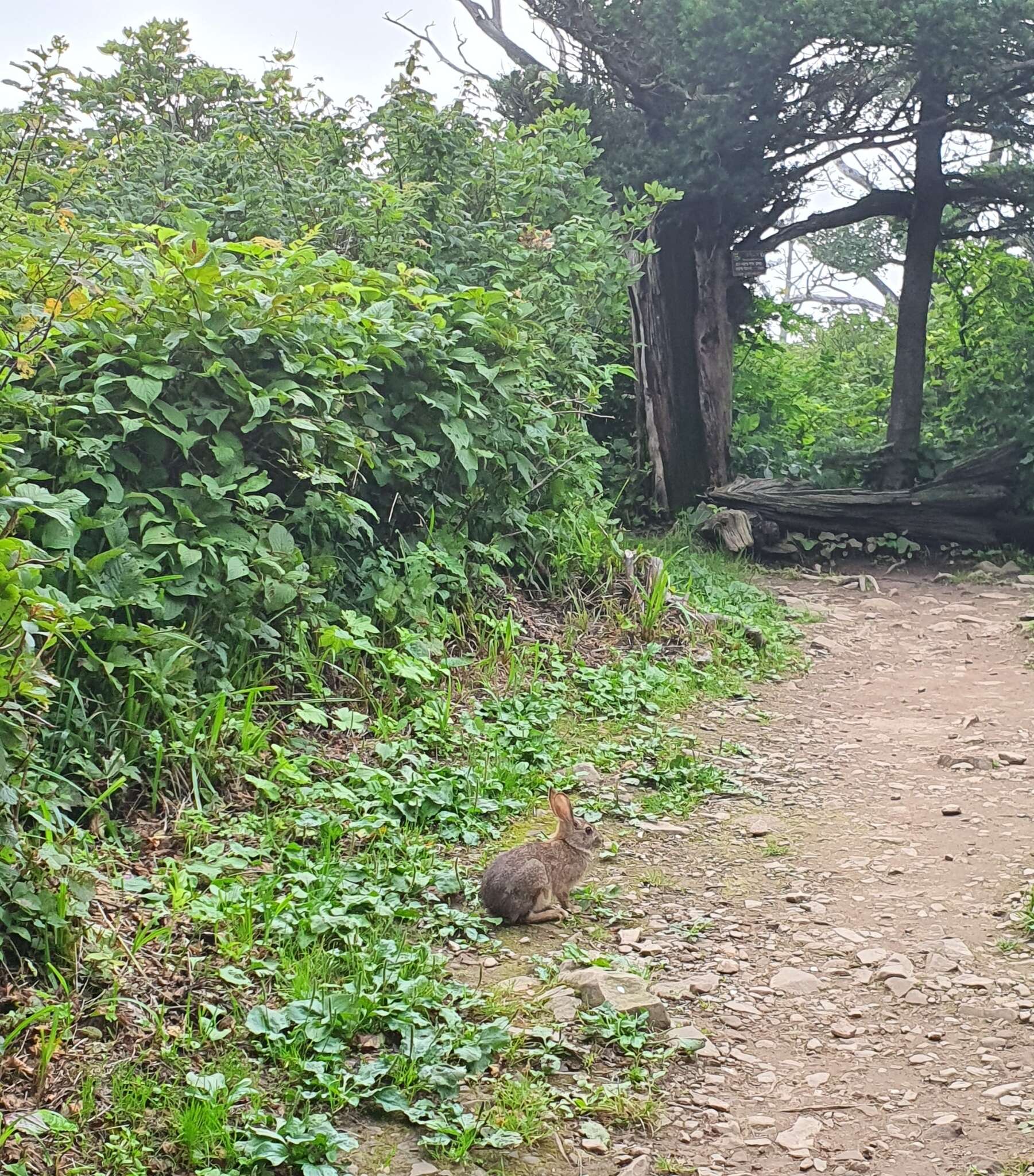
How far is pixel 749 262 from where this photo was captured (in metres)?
11.4

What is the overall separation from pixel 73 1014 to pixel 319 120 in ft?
21.5

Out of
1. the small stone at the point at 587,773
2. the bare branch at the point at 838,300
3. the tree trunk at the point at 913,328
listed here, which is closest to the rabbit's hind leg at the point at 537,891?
the small stone at the point at 587,773

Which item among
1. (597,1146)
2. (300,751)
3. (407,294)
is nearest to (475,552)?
(407,294)

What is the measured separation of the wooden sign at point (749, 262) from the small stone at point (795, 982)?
9.08 metres

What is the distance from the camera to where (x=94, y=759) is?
3.91m

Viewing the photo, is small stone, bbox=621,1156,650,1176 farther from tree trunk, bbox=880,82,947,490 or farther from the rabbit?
tree trunk, bbox=880,82,947,490

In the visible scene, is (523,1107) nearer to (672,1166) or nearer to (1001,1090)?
(672,1166)

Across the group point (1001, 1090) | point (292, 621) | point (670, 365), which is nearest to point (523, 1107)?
point (1001, 1090)

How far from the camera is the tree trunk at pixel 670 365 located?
11.1 metres

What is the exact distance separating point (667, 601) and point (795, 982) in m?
3.89

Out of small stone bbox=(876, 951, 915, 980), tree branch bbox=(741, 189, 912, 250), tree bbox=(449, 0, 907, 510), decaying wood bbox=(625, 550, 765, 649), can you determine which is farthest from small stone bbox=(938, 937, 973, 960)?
tree branch bbox=(741, 189, 912, 250)

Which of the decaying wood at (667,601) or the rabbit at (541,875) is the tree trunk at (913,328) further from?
the rabbit at (541,875)

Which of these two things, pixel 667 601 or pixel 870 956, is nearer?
pixel 870 956

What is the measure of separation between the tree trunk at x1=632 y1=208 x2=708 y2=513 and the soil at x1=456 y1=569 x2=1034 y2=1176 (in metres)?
4.69
